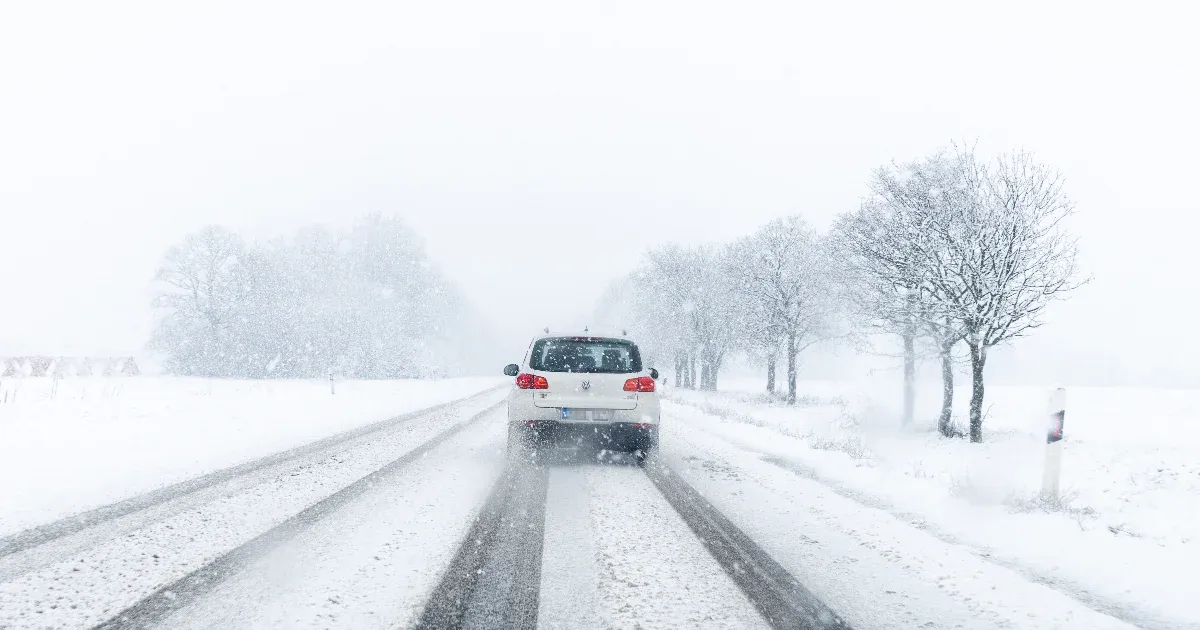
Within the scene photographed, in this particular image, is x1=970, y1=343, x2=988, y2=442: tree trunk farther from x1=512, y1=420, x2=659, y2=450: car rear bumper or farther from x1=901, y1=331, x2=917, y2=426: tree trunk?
x1=512, y1=420, x2=659, y2=450: car rear bumper

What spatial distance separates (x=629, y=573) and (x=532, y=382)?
451 centimetres

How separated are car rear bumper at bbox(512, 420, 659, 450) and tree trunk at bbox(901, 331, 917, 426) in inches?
669

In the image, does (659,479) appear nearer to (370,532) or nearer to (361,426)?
(370,532)

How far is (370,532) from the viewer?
4668 millimetres

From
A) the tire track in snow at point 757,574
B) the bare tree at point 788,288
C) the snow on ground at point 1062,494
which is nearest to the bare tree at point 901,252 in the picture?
the snow on ground at point 1062,494

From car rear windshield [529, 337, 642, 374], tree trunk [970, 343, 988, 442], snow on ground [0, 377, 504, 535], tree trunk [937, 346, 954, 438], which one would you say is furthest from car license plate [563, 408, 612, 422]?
tree trunk [937, 346, 954, 438]

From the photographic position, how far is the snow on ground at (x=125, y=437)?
6.12 metres

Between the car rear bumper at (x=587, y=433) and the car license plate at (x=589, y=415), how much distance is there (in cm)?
5

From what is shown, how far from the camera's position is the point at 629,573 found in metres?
3.82

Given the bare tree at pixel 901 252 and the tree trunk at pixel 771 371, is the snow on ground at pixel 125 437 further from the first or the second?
the tree trunk at pixel 771 371

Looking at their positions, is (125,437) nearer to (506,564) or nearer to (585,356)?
(585,356)

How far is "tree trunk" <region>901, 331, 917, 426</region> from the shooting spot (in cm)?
2267

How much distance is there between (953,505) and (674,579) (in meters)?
3.71

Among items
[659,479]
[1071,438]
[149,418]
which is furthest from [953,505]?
[1071,438]
